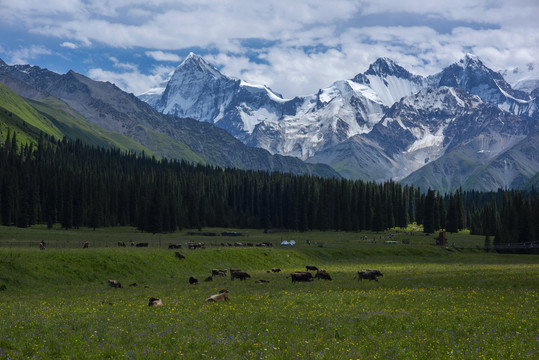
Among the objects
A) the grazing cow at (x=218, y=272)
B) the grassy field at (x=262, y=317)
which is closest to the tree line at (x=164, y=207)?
the grazing cow at (x=218, y=272)

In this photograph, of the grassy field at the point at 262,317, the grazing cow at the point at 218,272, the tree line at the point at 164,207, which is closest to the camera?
the grassy field at the point at 262,317

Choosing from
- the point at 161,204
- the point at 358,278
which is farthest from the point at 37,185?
the point at 358,278

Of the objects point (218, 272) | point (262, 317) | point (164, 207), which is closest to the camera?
point (262, 317)

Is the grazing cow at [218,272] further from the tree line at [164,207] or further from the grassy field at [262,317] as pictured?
the tree line at [164,207]

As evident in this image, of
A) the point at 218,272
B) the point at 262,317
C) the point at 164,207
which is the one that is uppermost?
the point at 164,207

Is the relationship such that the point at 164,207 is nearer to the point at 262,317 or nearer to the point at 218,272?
the point at 218,272

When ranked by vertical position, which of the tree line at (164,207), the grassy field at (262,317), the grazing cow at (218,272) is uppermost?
the tree line at (164,207)

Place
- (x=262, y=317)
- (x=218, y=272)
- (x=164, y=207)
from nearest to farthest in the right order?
1. (x=262, y=317)
2. (x=218, y=272)
3. (x=164, y=207)

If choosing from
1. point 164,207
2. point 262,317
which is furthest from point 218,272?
point 164,207

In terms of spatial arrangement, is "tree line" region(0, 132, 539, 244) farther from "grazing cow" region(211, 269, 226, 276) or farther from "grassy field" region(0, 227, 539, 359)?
"grassy field" region(0, 227, 539, 359)

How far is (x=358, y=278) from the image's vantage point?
5081cm

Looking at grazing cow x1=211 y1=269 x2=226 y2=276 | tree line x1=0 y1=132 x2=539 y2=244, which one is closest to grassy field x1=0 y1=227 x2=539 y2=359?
grazing cow x1=211 y1=269 x2=226 y2=276

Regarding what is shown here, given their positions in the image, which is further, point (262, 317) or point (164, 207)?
point (164, 207)

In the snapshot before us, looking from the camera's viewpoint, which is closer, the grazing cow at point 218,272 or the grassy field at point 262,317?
the grassy field at point 262,317
